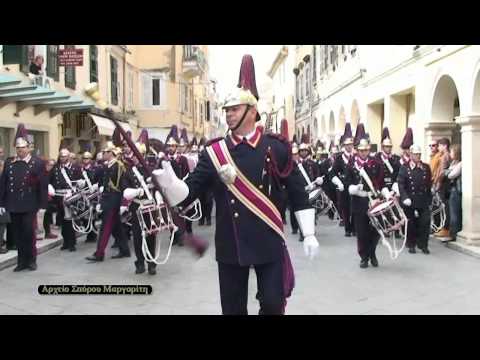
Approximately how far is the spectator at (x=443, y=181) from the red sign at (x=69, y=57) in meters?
9.73

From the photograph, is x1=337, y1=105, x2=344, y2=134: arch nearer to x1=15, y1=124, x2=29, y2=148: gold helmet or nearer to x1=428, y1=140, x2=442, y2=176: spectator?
x1=428, y1=140, x2=442, y2=176: spectator

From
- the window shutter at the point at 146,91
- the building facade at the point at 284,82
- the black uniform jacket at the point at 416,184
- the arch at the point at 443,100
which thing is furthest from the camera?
the building facade at the point at 284,82

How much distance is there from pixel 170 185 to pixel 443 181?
8.59 metres

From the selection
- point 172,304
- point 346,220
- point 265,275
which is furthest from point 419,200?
point 265,275

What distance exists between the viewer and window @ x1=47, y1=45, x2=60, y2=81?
17266 mm

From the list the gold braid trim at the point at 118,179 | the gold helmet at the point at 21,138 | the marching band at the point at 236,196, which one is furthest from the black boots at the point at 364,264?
the gold helmet at the point at 21,138

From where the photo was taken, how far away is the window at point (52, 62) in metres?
17.3

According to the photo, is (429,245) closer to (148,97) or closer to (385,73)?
(385,73)

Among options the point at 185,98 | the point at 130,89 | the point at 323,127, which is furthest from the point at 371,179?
the point at 185,98

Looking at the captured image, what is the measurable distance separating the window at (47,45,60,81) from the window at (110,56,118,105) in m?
7.40

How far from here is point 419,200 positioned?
10.2 meters

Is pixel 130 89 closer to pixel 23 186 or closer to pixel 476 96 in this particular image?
pixel 476 96

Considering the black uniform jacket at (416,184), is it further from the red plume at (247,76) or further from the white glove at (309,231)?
the red plume at (247,76)

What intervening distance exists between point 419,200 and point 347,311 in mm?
4333
